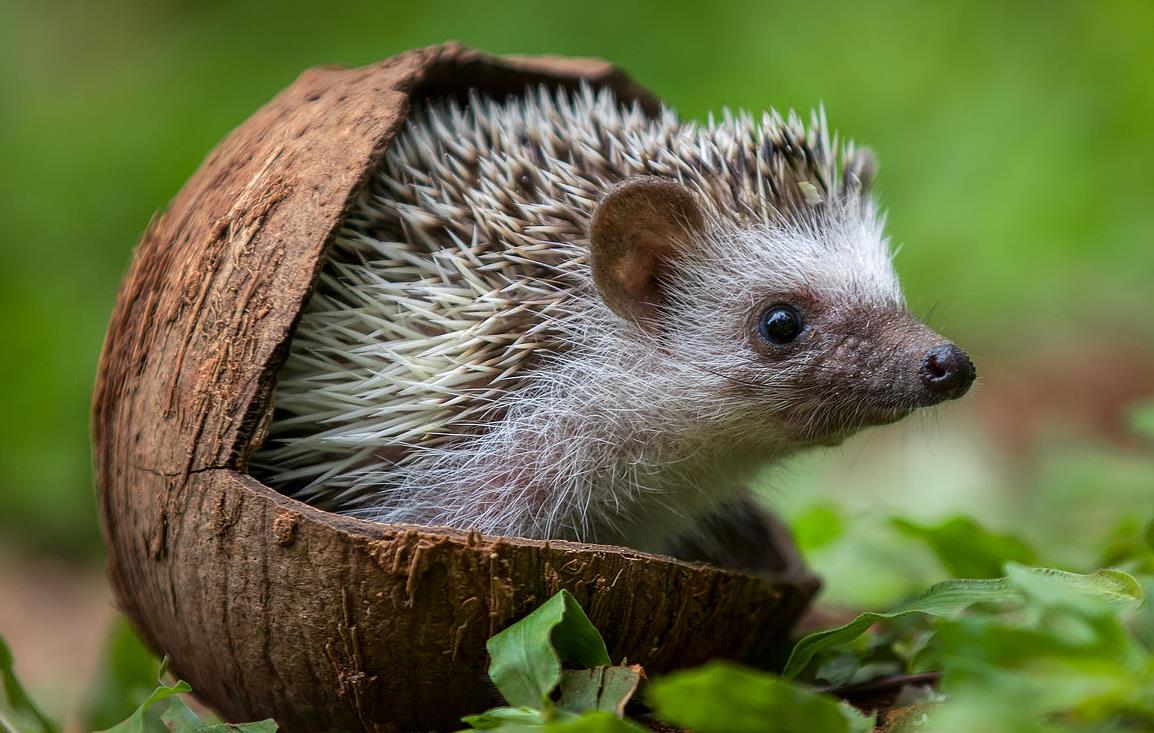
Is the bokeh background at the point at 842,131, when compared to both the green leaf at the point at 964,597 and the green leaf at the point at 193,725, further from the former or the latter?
the green leaf at the point at 193,725

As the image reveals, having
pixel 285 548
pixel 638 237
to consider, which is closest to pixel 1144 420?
pixel 638 237

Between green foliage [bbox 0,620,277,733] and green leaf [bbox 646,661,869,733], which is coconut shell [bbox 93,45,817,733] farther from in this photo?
green leaf [bbox 646,661,869,733]

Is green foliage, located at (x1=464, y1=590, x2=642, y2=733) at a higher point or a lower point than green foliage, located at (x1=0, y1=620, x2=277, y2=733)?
higher

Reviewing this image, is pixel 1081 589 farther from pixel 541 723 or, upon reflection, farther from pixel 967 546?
pixel 541 723

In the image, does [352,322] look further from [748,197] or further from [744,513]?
[744,513]

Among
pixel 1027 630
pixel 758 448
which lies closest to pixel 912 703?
pixel 758 448

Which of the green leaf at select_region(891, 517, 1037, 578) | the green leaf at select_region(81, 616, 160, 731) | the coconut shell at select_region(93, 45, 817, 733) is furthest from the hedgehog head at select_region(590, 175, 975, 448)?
the green leaf at select_region(81, 616, 160, 731)

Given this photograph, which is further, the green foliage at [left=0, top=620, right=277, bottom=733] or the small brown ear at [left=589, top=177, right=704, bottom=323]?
the small brown ear at [left=589, top=177, right=704, bottom=323]
